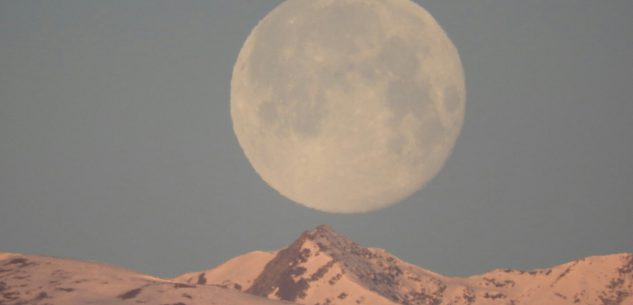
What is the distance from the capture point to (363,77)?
50875 mm

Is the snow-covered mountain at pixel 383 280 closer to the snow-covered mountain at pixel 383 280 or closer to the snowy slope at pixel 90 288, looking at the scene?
the snow-covered mountain at pixel 383 280

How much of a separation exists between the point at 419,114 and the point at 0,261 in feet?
132

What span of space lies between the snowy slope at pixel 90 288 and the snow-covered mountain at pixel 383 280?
57.8 metres

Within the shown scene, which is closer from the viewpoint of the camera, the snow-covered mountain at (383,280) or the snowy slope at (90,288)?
the snowy slope at (90,288)

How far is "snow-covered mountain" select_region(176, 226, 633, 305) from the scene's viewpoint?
9869 centimetres

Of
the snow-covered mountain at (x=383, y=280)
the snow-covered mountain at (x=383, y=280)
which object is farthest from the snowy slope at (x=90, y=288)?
the snow-covered mountain at (x=383, y=280)

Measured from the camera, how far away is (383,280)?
111 m

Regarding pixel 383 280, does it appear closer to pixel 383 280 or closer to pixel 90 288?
pixel 383 280

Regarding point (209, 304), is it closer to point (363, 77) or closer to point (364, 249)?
point (363, 77)

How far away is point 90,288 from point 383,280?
82995mm

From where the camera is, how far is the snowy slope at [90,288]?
33.3 metres

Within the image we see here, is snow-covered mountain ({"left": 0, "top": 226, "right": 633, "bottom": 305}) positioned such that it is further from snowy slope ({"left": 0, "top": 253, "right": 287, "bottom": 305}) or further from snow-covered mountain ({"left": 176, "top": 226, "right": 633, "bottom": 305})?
snowy slope ({"left": 0, "top": 253, "right": 287, "bottom": 305})

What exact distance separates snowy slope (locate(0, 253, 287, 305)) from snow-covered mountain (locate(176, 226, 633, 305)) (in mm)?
57781

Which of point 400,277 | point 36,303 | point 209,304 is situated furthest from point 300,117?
point 400,277
